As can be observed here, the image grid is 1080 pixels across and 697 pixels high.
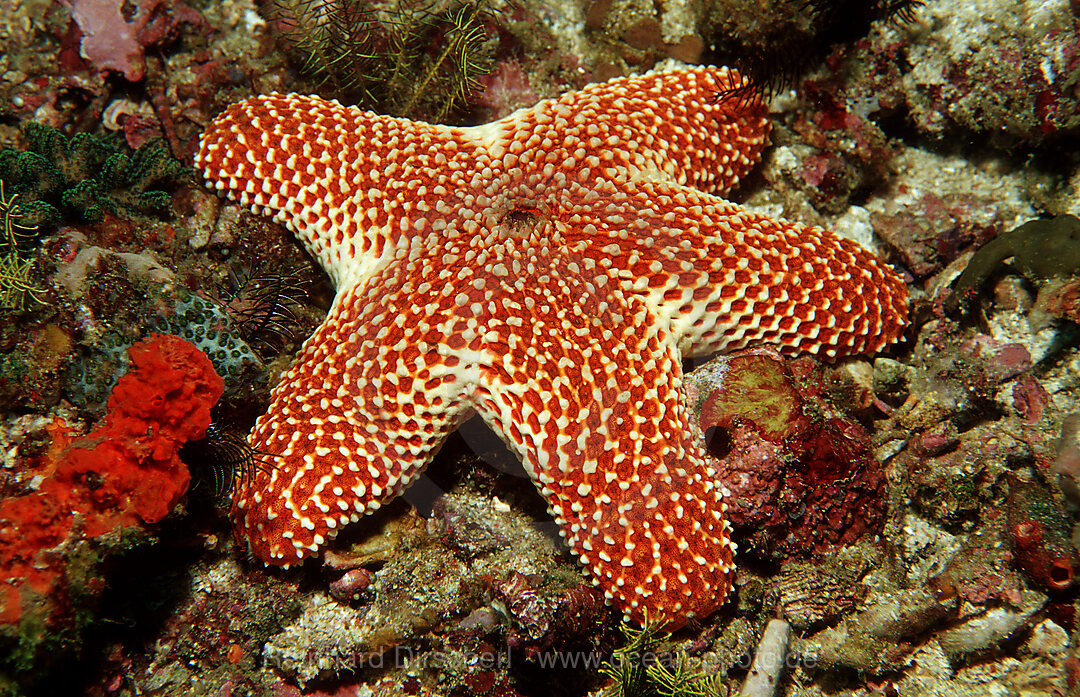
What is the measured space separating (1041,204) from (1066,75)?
1.05m

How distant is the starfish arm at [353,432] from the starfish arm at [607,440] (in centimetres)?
40

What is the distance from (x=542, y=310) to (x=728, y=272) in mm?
1342

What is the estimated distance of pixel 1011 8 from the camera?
4.87 meters

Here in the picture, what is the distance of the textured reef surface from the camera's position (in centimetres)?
356

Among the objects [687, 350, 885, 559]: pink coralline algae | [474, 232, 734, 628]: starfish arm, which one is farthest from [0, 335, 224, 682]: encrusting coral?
[687, 350, 885, 559]: pink coralline algae

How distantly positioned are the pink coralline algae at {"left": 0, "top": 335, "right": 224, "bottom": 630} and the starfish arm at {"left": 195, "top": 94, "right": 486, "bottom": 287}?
1.43 m

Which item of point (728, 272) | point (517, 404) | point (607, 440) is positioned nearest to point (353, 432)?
point (517, 404)

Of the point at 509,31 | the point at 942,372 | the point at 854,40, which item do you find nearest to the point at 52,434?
the point at 509,31

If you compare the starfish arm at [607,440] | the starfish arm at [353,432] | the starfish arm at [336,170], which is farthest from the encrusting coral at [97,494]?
the starfish arm at [607,440]

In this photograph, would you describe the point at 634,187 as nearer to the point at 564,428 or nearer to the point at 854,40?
the point at 564,428

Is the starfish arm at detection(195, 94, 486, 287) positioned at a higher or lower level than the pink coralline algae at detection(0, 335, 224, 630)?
higher

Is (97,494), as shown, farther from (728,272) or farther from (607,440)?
(728,272)

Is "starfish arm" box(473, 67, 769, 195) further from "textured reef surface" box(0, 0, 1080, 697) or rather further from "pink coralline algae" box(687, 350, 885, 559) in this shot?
"pink coralline algae" box(687, 350, 885, 559)

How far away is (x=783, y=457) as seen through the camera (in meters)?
3.77
